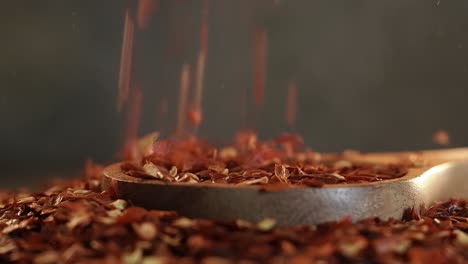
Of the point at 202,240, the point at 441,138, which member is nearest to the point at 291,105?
the point at 441,138

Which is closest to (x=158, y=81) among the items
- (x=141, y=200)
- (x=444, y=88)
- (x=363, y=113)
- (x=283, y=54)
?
(x=283, y=54)

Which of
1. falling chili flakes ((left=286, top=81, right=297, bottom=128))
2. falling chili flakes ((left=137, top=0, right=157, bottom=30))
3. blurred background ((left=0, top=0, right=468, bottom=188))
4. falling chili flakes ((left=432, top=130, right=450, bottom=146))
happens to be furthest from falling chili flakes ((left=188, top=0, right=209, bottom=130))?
falling chili flakes ((left=432, top=130, right=450, bottom=146))

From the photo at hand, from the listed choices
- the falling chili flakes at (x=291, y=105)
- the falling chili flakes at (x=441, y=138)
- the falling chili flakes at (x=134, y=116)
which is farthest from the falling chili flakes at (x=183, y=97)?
the falling chili flakes at (x=441, y=138)

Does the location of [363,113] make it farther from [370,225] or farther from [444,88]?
[370,225]

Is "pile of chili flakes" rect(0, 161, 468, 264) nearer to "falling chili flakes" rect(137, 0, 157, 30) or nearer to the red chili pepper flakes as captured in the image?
the red chili pepper flakes

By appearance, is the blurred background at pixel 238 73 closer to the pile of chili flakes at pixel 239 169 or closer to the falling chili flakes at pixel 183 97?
the falling chili flakes at pixel 183 97

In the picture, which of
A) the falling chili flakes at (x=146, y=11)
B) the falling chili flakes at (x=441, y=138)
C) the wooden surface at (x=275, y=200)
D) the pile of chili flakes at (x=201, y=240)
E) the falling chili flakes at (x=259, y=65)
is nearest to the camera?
the pile of chili flakes at (x=201, y=240)

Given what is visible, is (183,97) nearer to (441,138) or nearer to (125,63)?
(125,63)
